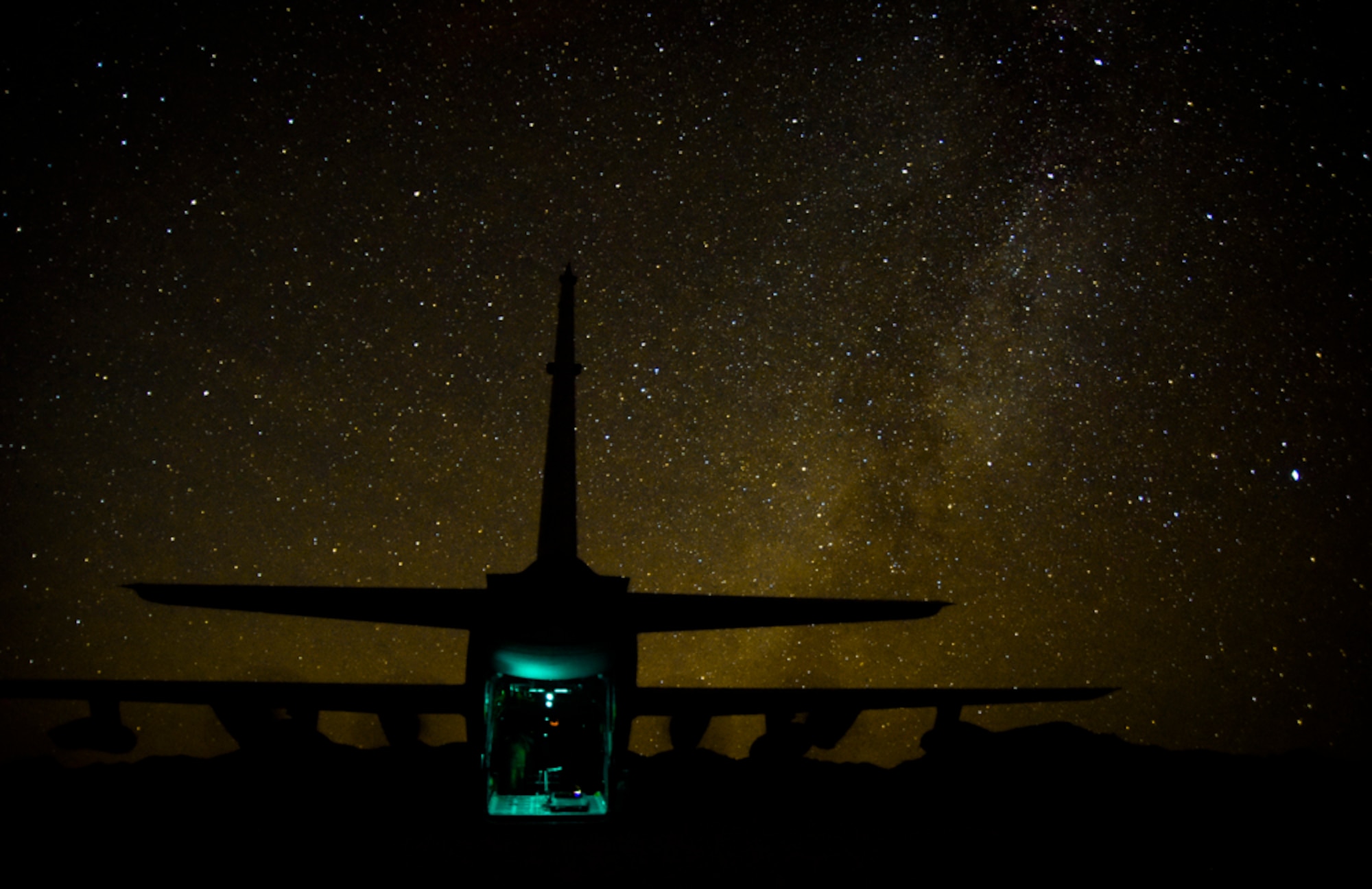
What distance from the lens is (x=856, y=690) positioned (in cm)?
1141

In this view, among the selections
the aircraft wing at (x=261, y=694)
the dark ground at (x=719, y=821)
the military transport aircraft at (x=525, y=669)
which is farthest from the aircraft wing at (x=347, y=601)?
the dark ground at (x=719, y=821)

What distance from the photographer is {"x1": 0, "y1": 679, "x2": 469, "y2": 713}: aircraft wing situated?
31.1 feet

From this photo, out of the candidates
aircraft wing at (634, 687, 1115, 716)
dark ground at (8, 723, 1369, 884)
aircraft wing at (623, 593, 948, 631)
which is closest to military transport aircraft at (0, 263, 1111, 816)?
aircraft wing at (623, 593, 948, 631)

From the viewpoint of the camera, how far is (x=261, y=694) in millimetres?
10086

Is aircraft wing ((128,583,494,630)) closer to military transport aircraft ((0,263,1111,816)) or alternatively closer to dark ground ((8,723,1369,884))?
military transport aircraft ((0,263,1111,816))

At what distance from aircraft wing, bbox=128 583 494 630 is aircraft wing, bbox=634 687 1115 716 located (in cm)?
339

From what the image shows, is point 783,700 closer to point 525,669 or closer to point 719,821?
point 719,821

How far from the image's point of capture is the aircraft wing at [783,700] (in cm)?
1103

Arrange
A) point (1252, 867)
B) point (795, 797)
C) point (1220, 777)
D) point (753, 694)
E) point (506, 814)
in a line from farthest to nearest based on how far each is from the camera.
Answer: point (1220, 777) < point (795, 797) < point (753, 694) < point (1252, 867) < point (506, 814)

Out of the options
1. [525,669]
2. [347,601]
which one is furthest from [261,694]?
[525,669]

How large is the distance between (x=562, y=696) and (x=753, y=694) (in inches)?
163

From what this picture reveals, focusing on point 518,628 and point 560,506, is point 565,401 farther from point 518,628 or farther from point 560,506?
point 518,628

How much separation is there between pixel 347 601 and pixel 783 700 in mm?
7194

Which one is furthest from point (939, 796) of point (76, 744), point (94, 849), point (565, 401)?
point (76, 744)
